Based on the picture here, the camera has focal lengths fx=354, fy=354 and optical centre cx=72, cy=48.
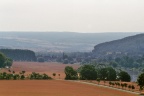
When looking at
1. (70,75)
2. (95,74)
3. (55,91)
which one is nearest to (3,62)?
(70,75)

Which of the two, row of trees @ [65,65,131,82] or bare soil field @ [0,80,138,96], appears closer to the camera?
bare soil field @ [0,80,138,96]

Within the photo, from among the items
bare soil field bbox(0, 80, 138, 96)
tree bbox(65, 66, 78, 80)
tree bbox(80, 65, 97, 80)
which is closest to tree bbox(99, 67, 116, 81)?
tree bbox(80, 65, 97, 80)

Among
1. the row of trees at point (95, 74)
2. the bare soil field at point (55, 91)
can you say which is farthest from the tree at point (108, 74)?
the bare soil field at point (55, 91)

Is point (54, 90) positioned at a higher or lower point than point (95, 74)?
lower

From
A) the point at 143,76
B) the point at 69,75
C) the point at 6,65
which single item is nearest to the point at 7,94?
the point at 143,76

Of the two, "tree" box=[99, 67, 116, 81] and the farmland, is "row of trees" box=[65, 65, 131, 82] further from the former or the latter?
the farmland

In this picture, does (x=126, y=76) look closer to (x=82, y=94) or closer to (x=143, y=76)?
(x=143, y=76)

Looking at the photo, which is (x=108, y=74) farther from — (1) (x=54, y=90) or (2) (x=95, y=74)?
(1) (x=54, y=90)

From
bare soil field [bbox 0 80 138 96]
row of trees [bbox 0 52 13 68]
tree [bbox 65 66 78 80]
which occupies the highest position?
row of trees [bbox 0 52 13 68]

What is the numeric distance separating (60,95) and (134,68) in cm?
12434

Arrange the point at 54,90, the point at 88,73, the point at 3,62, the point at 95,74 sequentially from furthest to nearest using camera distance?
the point at 3,62, the point at 95,74, the point at 88,73, the point at 54,90

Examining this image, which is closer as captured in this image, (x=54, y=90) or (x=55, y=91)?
(x=55, y=91)

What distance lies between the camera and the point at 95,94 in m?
74.4

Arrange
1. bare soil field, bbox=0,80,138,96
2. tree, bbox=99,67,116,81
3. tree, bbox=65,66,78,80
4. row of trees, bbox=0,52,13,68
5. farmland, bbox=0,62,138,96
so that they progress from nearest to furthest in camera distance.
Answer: bare soil field, bbox=0,80,138,96 < farmland, bbox=0,62,138,96 < tree, bbox=99,67,116,81 < tree, bbox=65,66,78,80 < row of trees, bbox=0,52,13,68
